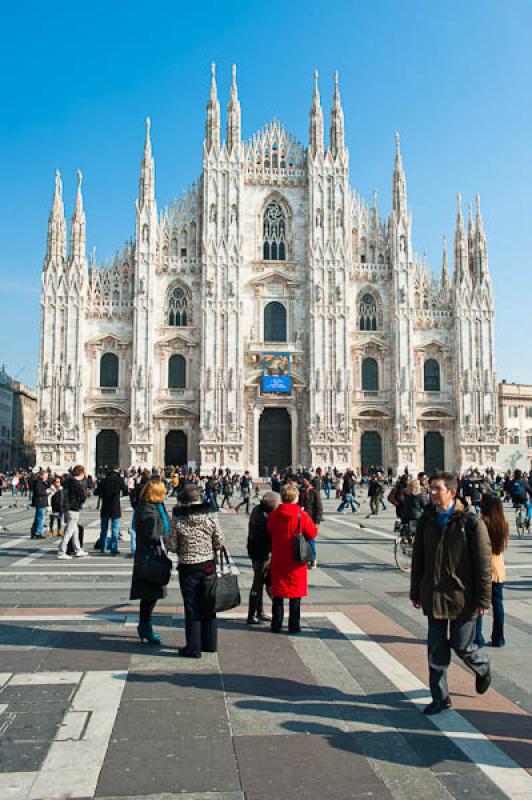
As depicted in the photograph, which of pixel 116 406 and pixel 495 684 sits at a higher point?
pixel 116 406

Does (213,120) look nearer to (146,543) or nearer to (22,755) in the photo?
(146,543)

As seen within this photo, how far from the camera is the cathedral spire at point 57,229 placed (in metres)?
43.1

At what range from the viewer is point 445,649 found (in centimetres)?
518

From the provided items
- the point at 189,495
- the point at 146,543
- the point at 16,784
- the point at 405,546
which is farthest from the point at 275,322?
the point at 16,784

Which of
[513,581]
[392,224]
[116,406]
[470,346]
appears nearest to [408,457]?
[470,346]

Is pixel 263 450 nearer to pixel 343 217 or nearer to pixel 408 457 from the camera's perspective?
pixel 408 457

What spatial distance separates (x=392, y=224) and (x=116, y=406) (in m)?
20.4

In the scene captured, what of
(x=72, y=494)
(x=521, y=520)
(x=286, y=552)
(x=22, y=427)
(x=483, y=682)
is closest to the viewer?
(x=483, y=682)

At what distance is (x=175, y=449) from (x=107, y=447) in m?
4.08

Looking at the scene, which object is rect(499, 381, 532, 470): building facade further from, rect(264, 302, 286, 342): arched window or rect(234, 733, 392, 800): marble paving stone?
rect(234, 733, 392, 800): marble paving stone

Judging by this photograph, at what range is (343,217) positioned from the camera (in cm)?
4438

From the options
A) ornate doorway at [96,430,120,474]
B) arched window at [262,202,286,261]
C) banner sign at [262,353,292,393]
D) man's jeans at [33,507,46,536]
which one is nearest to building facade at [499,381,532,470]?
banner sign at [262,353,292,393]

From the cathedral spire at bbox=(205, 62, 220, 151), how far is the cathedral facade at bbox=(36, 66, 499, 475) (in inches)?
5.4

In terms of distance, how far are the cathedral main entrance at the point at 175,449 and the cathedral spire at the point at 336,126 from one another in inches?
785
